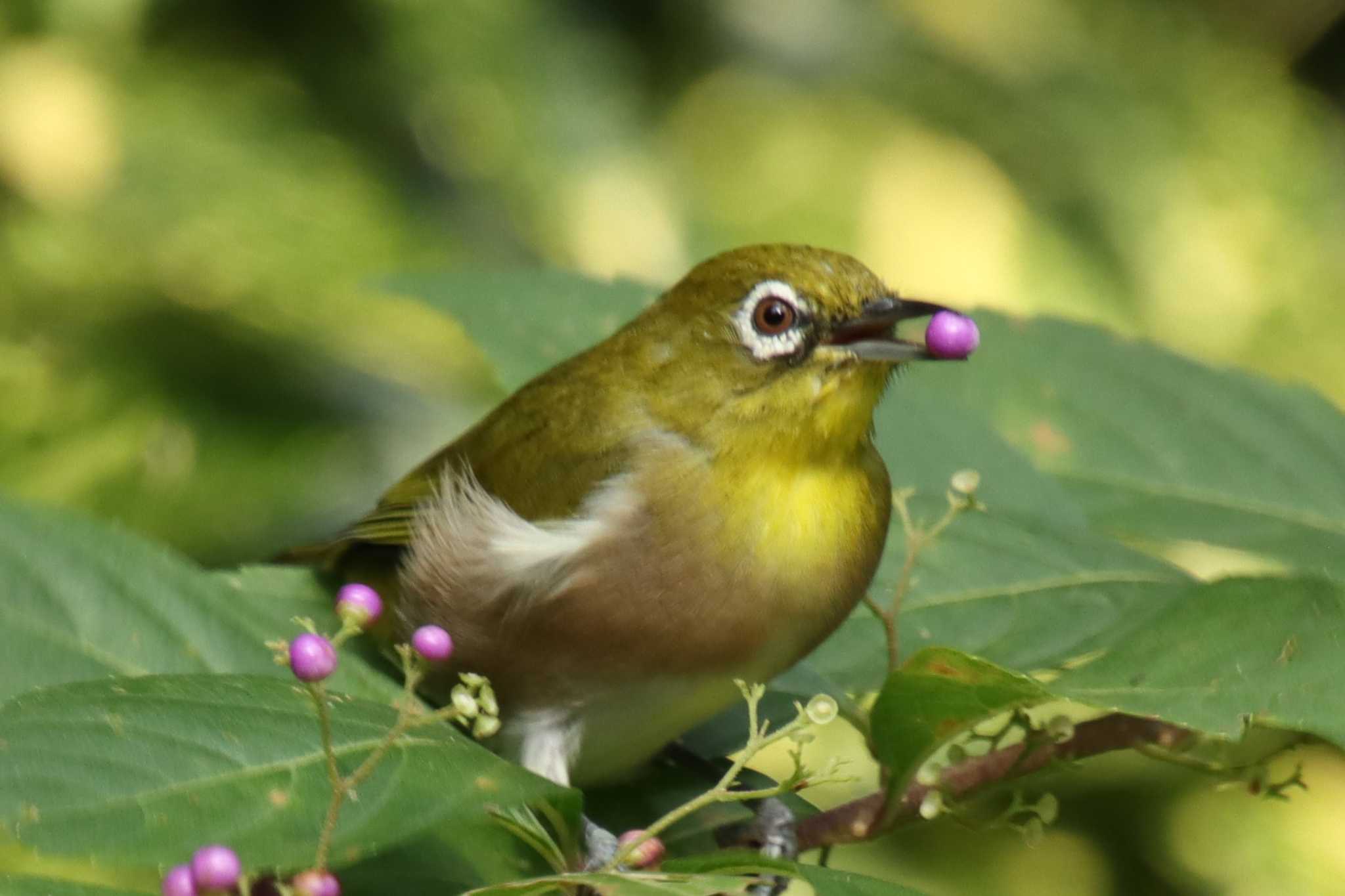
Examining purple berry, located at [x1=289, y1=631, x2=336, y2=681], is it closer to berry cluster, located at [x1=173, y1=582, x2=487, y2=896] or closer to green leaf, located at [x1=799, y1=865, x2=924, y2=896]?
berry cluster, located at [x1=173, y1=582, x2=487, y2=896]

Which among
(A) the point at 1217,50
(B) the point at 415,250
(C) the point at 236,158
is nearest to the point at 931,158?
(A) the point at 1217,50

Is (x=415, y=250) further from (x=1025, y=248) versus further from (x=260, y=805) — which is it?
(x=260, y=805)

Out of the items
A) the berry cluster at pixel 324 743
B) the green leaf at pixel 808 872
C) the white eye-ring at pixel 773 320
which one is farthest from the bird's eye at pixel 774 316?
the green leaf at pixel 808 872

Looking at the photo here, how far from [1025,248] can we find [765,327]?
350 cm

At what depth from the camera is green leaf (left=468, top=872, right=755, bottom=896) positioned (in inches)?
65.1

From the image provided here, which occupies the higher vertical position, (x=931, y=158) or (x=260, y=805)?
(x=931, y=158)

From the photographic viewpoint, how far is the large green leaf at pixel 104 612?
7.57 feet

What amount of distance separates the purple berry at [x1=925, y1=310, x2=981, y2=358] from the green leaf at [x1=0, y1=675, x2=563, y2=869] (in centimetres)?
105

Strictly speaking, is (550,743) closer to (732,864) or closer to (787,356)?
(787,356)

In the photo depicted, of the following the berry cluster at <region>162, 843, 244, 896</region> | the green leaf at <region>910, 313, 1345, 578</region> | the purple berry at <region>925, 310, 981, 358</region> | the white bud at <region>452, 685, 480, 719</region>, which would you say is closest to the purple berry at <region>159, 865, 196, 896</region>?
the berry cluster at <region>162, 843, 244, 896</region>

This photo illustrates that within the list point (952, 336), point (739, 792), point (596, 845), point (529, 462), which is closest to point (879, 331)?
point (952, 336)

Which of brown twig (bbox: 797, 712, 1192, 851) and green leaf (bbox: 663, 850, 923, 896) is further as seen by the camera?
brown twig (bbox: 797, 712, 1192, 851)

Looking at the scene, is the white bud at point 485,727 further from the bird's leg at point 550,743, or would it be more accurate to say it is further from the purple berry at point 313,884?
the bird's leg at point 550,743

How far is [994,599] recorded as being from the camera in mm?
2654
